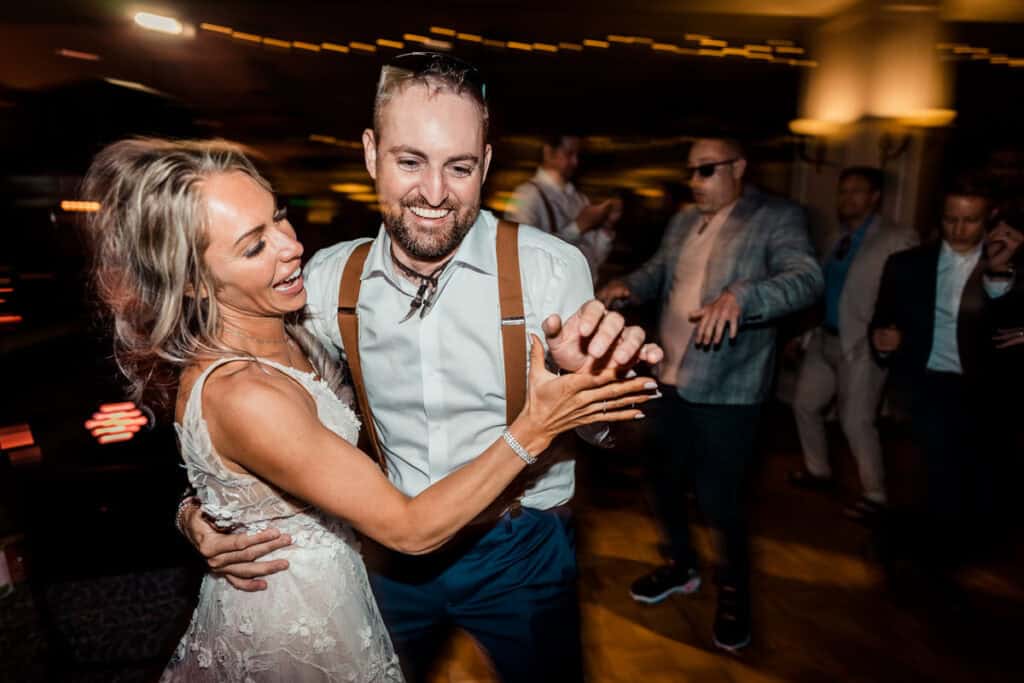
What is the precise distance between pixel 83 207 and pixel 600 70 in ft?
19.2

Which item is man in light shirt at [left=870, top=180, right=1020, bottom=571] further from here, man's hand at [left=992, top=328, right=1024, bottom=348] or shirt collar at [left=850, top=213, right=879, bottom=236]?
shirt collar at [left=850, top=213, right=879, bottom=236]

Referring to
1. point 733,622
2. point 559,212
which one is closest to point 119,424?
point 559,212

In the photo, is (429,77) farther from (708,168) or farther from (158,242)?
(708,168)

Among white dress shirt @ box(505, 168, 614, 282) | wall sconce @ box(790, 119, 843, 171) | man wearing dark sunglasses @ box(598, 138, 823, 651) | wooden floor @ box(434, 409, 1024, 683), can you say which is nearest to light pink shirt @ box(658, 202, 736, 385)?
man wearing dark sunglasses @ box(598, 138, 823, 651)

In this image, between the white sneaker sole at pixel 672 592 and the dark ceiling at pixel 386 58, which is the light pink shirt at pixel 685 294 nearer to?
the white sneaker sole at pixel 672 592

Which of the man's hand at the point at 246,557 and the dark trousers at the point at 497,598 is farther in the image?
the dark trousers at the point at 497,598

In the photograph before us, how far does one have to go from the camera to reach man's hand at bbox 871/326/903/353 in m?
2.78

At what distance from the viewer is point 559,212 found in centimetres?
334

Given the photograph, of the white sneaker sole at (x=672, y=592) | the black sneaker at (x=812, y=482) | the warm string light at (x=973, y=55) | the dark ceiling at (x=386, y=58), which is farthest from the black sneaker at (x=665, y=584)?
the warm string light at (x=973, y=55)

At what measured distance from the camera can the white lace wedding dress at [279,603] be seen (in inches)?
47.8

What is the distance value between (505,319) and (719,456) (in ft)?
4.10

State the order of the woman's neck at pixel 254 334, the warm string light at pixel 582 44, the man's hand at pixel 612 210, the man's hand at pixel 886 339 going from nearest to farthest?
the woman's neck at pixel 254 334, the man's hand at pixel 886 339, the man's hand at pixel 612 210, the warm string light at pixel 582 44

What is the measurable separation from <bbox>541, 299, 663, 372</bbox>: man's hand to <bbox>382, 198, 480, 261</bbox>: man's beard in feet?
1.33

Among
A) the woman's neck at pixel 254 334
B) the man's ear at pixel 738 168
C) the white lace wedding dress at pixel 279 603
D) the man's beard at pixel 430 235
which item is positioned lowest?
the white lace wedding dress at pixel 279 603
